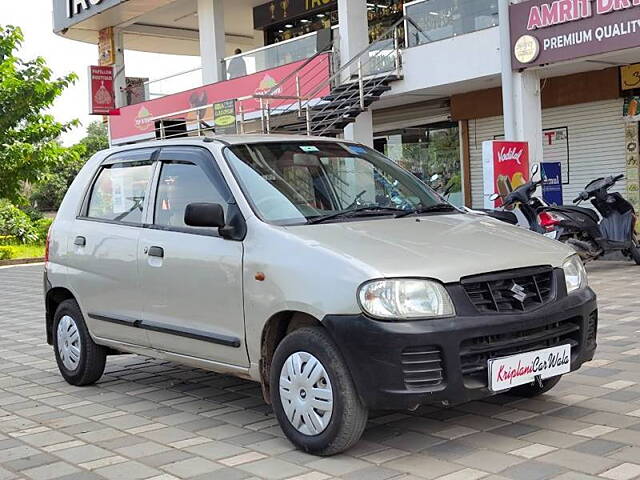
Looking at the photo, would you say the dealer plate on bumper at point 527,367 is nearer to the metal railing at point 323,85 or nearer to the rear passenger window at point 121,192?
the rear passenger window at point 121,192

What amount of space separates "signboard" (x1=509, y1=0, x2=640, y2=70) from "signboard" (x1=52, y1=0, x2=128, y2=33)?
514 inches

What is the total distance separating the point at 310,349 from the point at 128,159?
2565 millimetres

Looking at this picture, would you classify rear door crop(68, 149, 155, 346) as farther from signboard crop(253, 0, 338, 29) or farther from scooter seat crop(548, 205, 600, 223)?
signboard crop(253, 0, 338, 29)

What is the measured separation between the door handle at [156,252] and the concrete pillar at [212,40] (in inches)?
650

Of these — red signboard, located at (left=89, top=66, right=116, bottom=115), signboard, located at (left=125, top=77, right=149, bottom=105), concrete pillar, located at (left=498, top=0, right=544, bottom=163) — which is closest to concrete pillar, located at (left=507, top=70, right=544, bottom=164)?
concrete pillar, located at (left=498, top=0, right=544, bottom=163)

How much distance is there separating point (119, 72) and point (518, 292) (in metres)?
23.3

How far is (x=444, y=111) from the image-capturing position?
19266mm

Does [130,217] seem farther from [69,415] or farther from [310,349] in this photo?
[310,349]

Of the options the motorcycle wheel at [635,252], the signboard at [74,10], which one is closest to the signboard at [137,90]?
the signboard at [74,10]

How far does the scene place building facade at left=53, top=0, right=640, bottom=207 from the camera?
13188mm

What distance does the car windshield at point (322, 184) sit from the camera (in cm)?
486

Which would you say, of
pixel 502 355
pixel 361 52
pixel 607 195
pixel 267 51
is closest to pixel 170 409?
pixel 502 355

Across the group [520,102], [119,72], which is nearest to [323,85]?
[520,102]

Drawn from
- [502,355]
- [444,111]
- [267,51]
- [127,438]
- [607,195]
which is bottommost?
[127,438]
